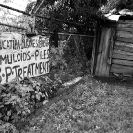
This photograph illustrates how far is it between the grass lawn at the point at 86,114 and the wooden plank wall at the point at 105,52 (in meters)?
2.23

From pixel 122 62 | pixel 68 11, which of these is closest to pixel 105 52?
pixel 122 62

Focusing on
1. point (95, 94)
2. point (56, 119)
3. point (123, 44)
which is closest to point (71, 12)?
point (123, 44)

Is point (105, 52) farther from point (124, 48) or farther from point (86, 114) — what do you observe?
point (86, 114)

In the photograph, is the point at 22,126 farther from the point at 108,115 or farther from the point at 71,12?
the point at 71,12

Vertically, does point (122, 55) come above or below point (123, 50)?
below

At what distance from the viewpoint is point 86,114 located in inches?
169

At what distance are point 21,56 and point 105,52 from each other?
4884mm

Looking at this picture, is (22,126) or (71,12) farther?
(71,12)

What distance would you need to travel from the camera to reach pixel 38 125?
3.72 m

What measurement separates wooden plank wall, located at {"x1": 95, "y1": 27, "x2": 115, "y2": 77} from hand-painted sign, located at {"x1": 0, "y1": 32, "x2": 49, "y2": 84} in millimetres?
4083

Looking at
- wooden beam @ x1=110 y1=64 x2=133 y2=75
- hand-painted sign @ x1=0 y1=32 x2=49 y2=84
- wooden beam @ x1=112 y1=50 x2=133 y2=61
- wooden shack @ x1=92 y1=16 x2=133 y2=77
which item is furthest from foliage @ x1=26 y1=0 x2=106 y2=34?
hand-painted sign @ x1=0 y1=32 x2=49 y2=84

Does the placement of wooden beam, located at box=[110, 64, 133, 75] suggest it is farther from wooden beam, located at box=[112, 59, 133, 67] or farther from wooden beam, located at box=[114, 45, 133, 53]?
wooden beam, located at box=[114, 45, 133, 53]

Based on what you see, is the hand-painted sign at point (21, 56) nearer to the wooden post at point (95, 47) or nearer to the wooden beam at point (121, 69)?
the wooden post at point (95, 47)

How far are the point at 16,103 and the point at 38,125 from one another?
629mm
